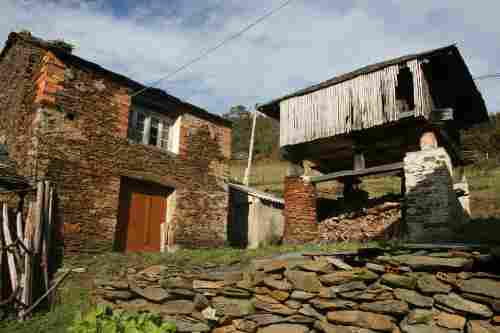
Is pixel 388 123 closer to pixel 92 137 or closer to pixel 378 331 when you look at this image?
pixel 378 331

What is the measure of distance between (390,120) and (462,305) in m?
6.49

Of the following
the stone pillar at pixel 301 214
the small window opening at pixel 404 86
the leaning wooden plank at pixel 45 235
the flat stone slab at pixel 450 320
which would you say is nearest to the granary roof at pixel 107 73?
the leaning wooden plank at pixel 45 235

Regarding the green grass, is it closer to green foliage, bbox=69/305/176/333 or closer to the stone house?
the stone house

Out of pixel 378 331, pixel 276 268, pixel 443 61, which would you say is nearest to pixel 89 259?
pixel 276 268

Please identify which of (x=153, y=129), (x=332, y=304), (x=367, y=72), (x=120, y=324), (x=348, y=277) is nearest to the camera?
(x=332, y=304)

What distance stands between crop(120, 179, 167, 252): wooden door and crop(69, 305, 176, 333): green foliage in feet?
14.7

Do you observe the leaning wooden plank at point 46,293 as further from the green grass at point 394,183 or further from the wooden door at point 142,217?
the green grass at point 394,183

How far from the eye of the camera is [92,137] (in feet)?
33.7

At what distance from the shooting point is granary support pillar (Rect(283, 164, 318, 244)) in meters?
11.8

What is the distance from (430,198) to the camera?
930 centimetres

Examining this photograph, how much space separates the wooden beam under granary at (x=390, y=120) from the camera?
970cm

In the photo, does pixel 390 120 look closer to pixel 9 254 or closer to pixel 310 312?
pixel 310 312

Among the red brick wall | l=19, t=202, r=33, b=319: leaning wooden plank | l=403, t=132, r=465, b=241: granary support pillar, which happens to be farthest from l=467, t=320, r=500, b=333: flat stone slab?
the red brick wall

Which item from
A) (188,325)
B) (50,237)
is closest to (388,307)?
(188,325)
